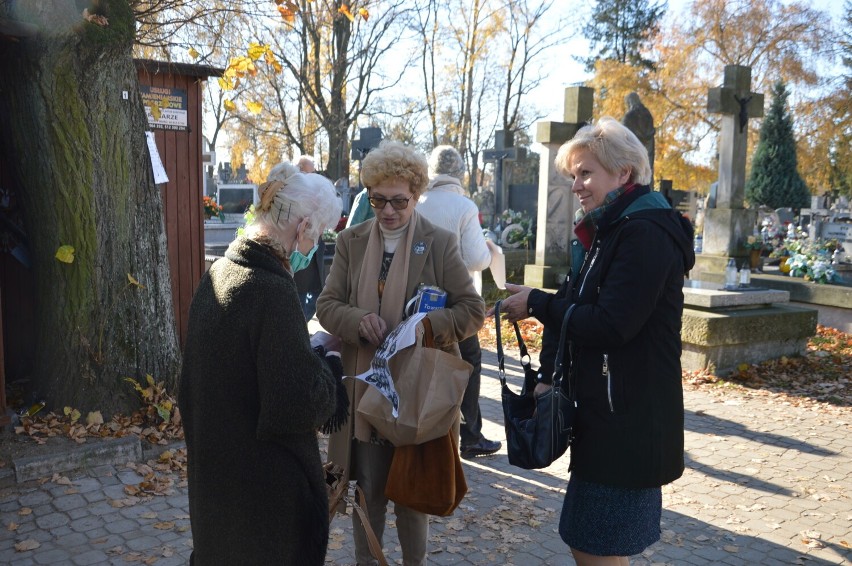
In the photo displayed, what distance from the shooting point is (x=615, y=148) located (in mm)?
2537

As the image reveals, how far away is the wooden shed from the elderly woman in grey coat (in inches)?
172

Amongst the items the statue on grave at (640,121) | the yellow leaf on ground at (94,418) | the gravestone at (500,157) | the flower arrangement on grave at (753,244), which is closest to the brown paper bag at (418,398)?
the yellow leaf on ground at (94,418)

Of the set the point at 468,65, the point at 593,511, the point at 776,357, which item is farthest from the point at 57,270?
the point at 468,65

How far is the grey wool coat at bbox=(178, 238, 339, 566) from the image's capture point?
6.85 feet

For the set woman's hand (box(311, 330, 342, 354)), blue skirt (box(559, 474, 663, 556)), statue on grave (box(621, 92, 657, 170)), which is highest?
statue on grave (box(621, 92, 657, 170))

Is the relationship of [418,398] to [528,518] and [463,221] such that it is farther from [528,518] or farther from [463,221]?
[463,221]

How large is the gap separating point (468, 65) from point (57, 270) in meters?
33.2

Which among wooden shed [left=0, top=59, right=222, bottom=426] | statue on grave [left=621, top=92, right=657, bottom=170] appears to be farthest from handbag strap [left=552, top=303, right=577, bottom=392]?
statue on grave [left=621, top=92, right=657, bottom=170]

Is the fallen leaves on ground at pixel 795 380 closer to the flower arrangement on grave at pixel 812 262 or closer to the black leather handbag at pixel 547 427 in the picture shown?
the flower arrangement on grave at pixel 812 262

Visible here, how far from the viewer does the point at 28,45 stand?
4.75m

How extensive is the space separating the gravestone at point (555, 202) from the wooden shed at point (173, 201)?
5790 mm

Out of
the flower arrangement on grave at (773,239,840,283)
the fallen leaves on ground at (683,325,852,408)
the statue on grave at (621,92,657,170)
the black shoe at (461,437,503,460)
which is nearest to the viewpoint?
the black shoe at (461,437,503,460)

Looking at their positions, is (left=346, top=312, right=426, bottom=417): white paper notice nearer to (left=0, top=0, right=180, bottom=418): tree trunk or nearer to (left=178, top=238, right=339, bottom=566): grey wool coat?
(left=178, top=238, right=339, bottom=566): grey wool coat

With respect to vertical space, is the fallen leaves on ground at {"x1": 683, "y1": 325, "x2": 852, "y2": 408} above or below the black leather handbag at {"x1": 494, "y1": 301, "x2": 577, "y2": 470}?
below
